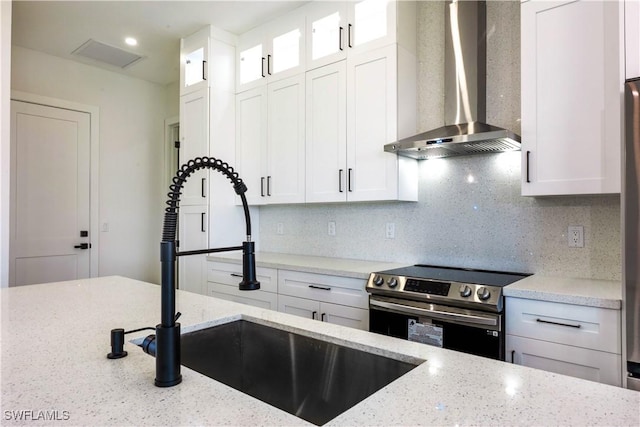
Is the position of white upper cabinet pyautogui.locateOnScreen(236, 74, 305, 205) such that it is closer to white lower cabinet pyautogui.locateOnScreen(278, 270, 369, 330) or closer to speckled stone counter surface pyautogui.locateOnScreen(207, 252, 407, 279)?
speckled stone counter surface pyautogui.locateOnScreen(207, 252, 407, 279)

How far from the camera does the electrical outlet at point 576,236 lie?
2234mm

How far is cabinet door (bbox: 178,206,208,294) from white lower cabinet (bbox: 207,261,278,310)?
0.15 m

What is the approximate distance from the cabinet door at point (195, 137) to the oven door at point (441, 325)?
2.01m

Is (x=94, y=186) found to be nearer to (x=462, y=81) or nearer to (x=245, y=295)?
(x=245, y=295)

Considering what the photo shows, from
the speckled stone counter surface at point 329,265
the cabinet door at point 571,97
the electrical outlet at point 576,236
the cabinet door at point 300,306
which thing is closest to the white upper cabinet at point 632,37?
the cabinet door at point 571,97

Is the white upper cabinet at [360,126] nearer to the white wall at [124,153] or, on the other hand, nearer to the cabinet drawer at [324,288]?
the cabinet drawer at [324,288]

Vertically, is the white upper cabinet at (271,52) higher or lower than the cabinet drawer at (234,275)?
higher

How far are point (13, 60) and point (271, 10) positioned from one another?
259 centimetres

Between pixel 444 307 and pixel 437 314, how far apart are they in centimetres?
5

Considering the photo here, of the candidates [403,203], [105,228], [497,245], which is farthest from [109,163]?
[497,245]

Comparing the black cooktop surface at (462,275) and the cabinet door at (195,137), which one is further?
the cabinet door at (195,137)

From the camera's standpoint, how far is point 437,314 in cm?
206

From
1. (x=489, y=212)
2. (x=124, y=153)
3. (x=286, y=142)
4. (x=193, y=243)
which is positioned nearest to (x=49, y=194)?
(x=124, y=153)

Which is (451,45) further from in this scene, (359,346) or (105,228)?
(105,228)
